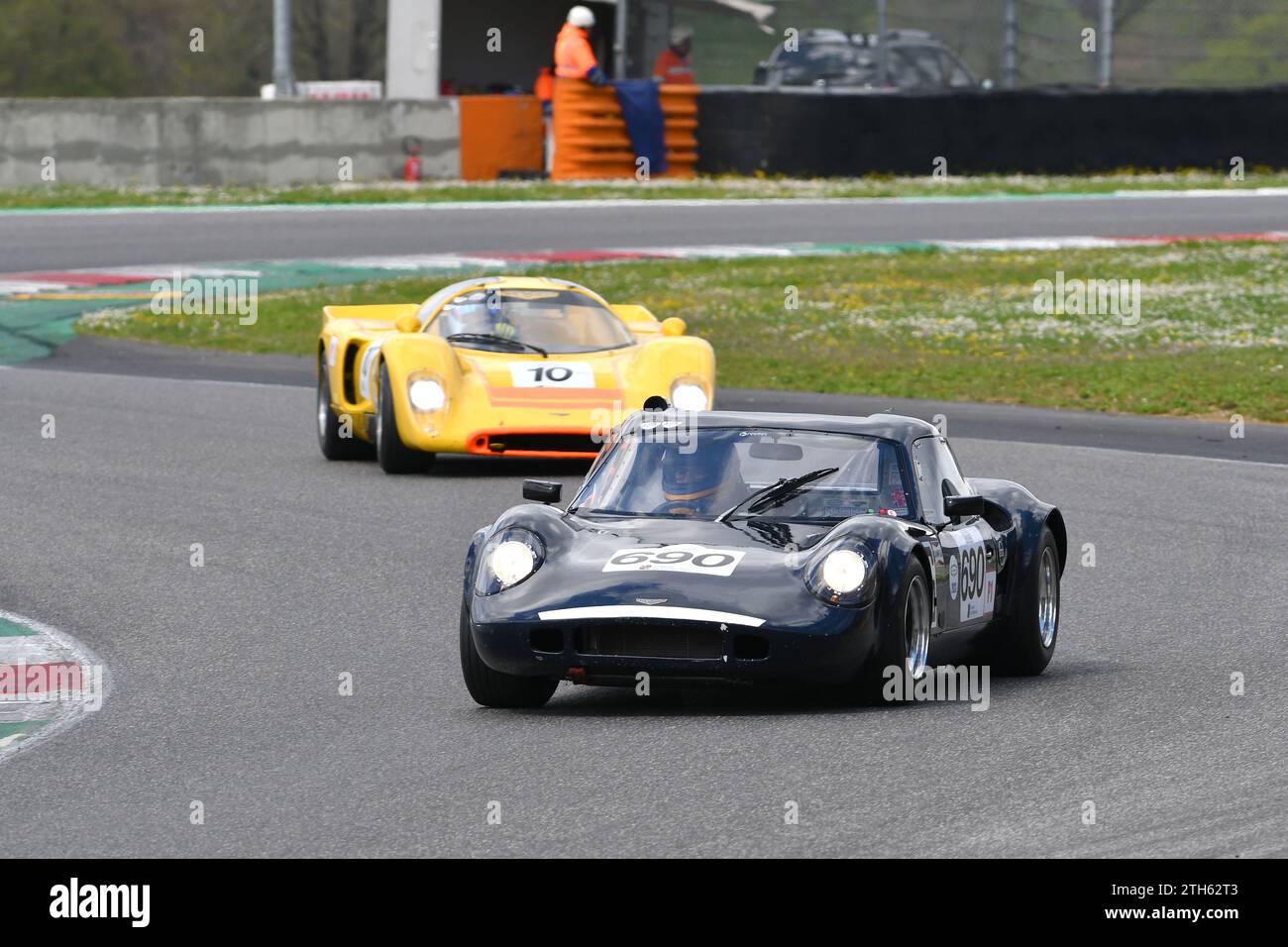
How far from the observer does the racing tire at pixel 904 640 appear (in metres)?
7.44

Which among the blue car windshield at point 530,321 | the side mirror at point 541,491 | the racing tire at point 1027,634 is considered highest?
the blue car windshield at point 530,321

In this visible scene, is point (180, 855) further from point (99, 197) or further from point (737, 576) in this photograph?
point (99, 197)

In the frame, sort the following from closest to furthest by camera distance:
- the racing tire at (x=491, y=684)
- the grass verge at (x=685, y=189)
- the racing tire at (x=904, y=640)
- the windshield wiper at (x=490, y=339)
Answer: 1. the racing tire at (x=904, y=640)
2. the racing tire at (x=491, y=684)
3. the windshield wiper at (x=490, y=339)
4. the grass verge at (x=685, y=189)

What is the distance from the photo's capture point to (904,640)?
24.8ft

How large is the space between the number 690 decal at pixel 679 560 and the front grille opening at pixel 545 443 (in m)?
5.74

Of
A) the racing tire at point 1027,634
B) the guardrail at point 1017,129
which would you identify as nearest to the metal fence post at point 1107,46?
the guardrail at point 1017,129

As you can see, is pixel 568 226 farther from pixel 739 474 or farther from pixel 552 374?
pixel 739 474

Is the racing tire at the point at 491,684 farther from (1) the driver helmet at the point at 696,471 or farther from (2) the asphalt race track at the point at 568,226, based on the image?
(2) the asphalt race track at the point at 568,226

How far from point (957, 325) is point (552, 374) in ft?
28.7

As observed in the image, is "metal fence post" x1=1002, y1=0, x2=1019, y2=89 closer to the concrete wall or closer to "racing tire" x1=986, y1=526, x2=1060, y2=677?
the concrete wall

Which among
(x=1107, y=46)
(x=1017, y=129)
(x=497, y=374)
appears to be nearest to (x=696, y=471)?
A: (x=497, y=374)

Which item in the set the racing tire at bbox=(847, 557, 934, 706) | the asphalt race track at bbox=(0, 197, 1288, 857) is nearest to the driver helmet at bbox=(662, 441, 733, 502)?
the asphalt race track at bbox=(0, 197, 1288, 857)

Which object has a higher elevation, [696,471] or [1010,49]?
[1010,49]

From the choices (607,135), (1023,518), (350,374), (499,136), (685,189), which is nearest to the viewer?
(1023,518)
